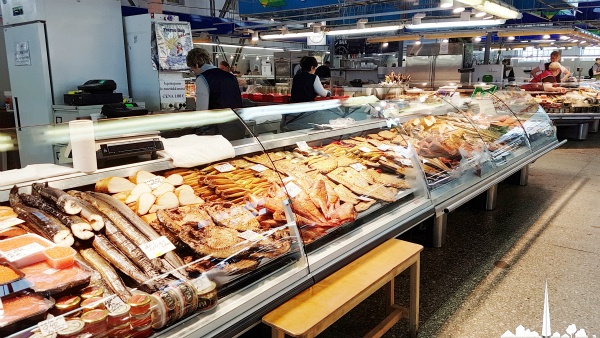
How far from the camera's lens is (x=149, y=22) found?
19.6 feet

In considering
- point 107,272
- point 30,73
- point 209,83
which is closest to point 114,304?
point 107,272

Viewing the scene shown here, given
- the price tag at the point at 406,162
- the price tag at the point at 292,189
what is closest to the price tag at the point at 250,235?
the price tag at the point at 292,189

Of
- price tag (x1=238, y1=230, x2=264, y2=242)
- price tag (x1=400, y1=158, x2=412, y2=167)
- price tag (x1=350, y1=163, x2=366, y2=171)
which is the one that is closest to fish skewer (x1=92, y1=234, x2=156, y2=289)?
price tag (x1=238, y1=230, x2=264, y2=242)

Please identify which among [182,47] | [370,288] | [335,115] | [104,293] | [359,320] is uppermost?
[182,47]

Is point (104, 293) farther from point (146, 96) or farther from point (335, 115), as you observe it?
point (146, 96)

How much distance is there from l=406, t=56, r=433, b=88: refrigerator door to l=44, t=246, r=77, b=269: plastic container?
15.0 m

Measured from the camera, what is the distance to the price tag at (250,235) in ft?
7.65

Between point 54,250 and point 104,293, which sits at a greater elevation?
point 54,250

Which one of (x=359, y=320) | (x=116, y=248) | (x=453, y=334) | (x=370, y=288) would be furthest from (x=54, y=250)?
(x=453, y=334)

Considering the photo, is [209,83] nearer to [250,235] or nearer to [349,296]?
[250,235]

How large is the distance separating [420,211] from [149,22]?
174 inches

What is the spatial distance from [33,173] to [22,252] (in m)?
0.80

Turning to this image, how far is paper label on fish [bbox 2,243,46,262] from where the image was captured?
1.70 m

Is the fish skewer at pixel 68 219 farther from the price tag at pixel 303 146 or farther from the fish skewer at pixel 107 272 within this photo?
the price tag at pixel 303 146
